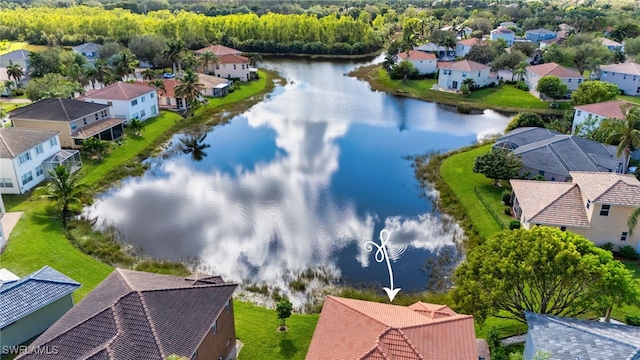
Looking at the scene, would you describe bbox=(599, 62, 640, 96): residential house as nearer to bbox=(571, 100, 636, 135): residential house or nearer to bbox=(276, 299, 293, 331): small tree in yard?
bbox=(571, 100, 636, 135): residential house

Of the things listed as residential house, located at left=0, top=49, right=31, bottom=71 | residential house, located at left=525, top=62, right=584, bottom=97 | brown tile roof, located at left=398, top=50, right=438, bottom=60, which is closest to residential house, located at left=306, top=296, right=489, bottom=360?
residential house, located at left=525, top=62, right=584, bottom=97

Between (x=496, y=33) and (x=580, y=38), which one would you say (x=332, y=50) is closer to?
(x=496, y=33)

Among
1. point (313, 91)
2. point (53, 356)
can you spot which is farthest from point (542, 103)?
point (53, 356)

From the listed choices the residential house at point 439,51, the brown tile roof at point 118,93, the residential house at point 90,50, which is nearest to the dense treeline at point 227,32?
the residential house at point 90,50

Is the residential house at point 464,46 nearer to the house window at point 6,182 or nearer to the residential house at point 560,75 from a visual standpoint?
the residential house at point 560,75

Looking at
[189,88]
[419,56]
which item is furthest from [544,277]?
[419,56]
